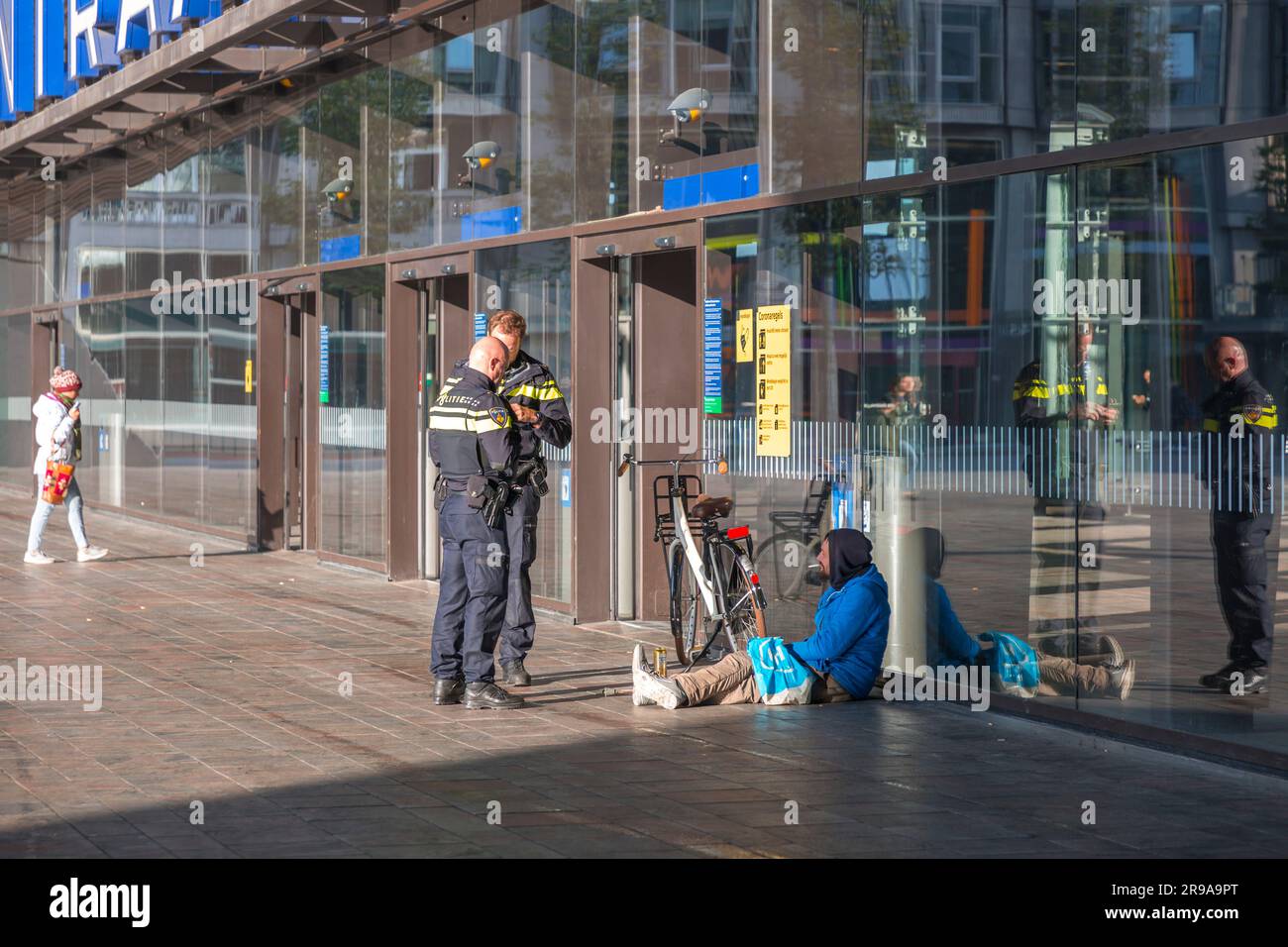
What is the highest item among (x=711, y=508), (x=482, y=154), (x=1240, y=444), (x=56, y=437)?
(x=482, y=154)

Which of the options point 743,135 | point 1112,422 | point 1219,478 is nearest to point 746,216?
point 743,135

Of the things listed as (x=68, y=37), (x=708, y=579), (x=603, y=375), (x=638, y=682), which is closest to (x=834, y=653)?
(x=638, y=682)

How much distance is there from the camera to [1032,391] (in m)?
8.86

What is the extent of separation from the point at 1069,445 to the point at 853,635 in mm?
1511

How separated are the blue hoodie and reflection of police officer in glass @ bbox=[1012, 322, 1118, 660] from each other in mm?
894

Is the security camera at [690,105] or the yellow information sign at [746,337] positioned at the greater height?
the security camera at [690,105]

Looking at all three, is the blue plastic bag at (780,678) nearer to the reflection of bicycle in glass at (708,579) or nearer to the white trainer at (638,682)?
the white trainer at (638,682)

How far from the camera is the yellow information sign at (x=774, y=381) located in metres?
10.7

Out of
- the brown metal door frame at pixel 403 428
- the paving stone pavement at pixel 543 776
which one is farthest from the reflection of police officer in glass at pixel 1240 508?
the brown metal door frame at pixel 403 428

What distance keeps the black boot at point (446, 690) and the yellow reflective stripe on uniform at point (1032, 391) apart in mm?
3175

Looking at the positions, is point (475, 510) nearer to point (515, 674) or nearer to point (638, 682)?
point (515, 674)

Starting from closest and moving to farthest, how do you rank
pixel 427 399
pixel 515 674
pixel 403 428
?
pixel 515 674 → pixel 427 399 → pixel 403 428
